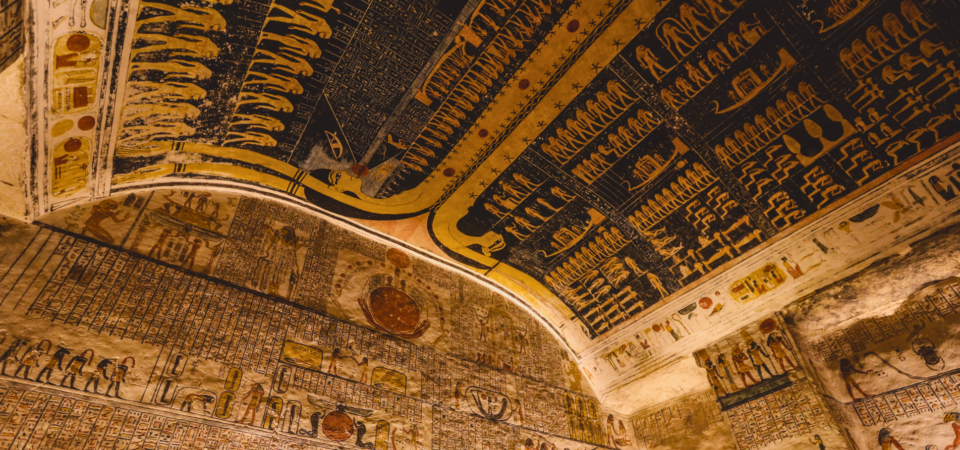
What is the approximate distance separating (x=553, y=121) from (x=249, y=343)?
339 cm

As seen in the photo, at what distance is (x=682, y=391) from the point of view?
5.96 m

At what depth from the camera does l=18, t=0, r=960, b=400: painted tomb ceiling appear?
3.82 meters

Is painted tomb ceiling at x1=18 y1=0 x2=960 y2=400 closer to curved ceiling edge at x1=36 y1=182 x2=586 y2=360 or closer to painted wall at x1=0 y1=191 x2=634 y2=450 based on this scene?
curved ceiling edge at x1=36 y1=182 x2=586 y2=360

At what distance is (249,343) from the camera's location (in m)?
4.06

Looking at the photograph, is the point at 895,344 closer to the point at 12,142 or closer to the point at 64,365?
the point at 64,365

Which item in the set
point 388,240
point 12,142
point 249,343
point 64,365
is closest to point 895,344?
point 388,240

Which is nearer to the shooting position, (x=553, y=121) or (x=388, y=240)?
(x=553, y=121)

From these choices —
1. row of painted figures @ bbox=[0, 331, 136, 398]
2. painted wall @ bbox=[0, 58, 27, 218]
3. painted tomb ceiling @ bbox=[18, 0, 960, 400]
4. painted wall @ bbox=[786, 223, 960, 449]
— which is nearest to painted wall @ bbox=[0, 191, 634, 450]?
row of painted figures @ bbox=[0, 331, 136, 398]

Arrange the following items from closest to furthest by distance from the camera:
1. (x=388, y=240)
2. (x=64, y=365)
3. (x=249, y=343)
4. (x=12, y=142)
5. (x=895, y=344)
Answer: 1. (x=64, y=365)
2. (x=12, y=142)
3. (x=249, y=343)
4. (x=895, y=344)
5. (x=388, y=240)

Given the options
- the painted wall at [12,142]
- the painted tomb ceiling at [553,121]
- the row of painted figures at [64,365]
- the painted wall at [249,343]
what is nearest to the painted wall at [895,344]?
the painted tomb ceiling at [553,121]

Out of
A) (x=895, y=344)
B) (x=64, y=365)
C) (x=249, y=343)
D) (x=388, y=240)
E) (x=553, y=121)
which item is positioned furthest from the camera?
(x=388, y=240)

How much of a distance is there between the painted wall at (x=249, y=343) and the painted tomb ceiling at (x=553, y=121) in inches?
18.5

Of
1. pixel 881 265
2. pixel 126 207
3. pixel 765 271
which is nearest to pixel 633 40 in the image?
pixel 765 271

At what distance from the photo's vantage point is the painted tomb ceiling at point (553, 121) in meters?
3.82
